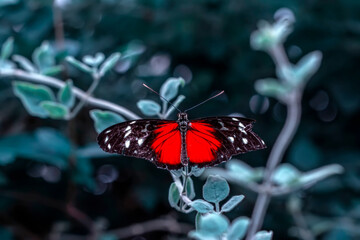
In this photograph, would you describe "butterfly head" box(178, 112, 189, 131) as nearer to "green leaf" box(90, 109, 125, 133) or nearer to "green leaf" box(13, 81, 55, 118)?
"green leaf" box(90, 109, 125, 133)

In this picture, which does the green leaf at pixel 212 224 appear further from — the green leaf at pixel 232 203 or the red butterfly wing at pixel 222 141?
the red butterfly wing at pixel 222 141

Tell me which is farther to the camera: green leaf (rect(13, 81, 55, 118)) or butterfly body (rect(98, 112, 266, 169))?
green leaf (rect(13, 81, 55, 118))

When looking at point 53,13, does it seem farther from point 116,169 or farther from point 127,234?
point 127,234

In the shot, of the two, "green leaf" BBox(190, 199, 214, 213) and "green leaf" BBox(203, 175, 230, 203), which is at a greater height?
"green leaf" BBox(203, 175, 230, 203)

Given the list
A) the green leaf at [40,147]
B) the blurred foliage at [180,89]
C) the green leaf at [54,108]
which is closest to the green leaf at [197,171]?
the green leaf at [54,108]

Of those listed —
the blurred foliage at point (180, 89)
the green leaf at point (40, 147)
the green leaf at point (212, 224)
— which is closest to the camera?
the green leaf at point (212, 224)

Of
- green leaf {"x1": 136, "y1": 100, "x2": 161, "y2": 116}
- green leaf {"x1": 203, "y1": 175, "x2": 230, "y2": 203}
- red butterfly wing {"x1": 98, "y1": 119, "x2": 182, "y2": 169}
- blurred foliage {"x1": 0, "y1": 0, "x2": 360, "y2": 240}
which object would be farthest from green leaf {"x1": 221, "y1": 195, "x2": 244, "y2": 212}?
blurred foliage {"x1": 0, "y1": 0, "x2": 360, "y2": 240}

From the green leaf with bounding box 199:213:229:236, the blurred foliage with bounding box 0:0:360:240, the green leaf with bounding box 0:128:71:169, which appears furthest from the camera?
the blurred foliage with bounding box 0:0:360:240

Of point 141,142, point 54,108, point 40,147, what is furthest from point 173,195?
point 40,147
